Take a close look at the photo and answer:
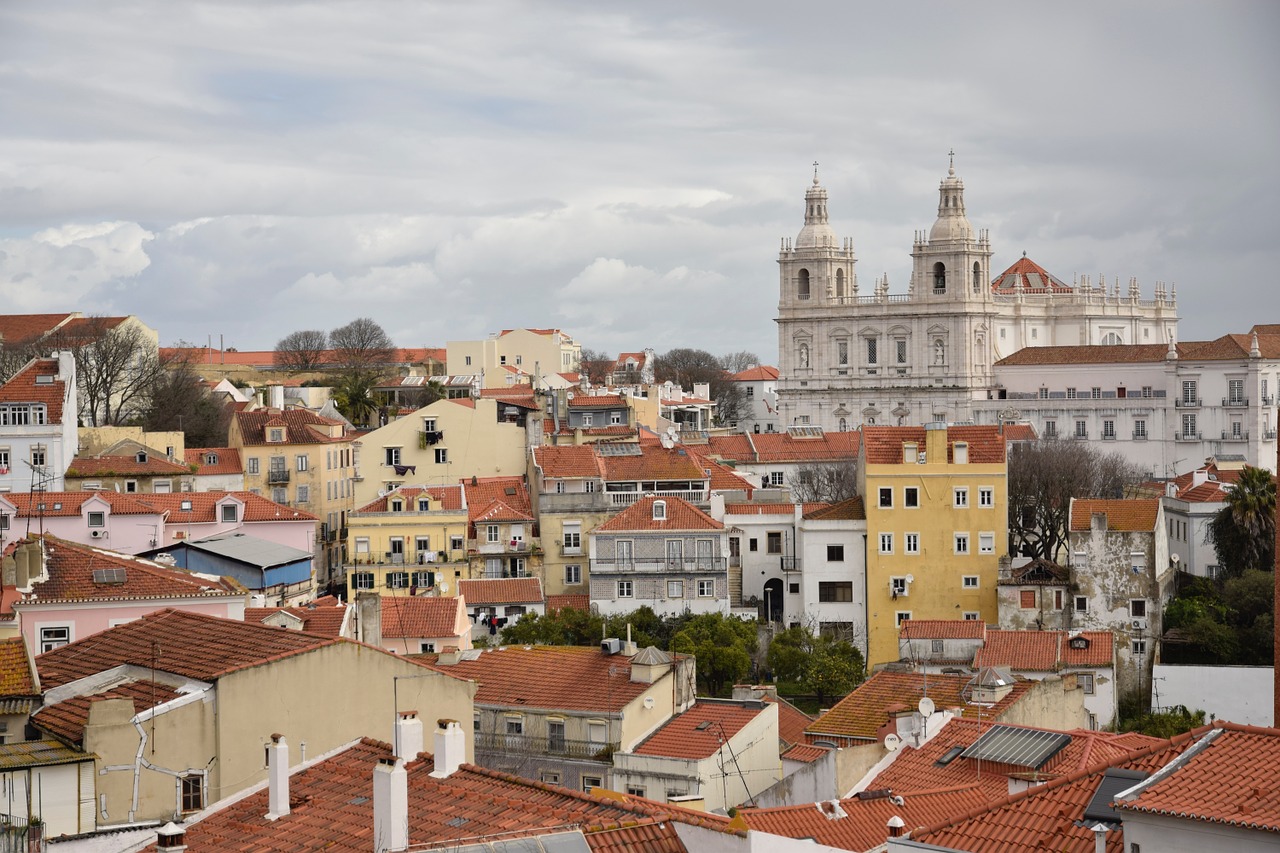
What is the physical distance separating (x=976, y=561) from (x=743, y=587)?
23.2ft

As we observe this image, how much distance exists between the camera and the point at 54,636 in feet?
84.7

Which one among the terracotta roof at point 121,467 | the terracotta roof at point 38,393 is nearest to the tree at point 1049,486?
the terracotta roof at point 121,467

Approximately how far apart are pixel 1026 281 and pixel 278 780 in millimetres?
116902

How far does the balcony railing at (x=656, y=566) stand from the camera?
50.5 m

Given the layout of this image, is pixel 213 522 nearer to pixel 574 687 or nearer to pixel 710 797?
pixel 574 687

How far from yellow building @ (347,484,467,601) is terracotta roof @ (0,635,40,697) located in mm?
34511

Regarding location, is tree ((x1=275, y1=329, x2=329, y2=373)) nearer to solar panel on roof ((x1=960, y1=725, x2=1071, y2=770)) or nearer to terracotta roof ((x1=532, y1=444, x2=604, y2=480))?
terracotta roof ((x1=532, y1=444, x2=604, y2=480))

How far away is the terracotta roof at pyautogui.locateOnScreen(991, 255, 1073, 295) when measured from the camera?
122900 millimetres

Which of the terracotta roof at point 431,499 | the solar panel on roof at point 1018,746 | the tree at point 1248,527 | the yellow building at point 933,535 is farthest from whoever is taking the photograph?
the terracotta roof at point 431,499

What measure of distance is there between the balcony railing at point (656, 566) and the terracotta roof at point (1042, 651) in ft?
33.0

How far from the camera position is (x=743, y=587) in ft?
176

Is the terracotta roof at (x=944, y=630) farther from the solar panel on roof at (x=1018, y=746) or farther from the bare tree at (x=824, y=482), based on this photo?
the bare tree at (x=824, y=482)

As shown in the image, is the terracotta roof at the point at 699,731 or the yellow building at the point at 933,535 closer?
the terracotta roof at the point at 699,731

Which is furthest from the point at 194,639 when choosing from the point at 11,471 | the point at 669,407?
the point at 669,407
